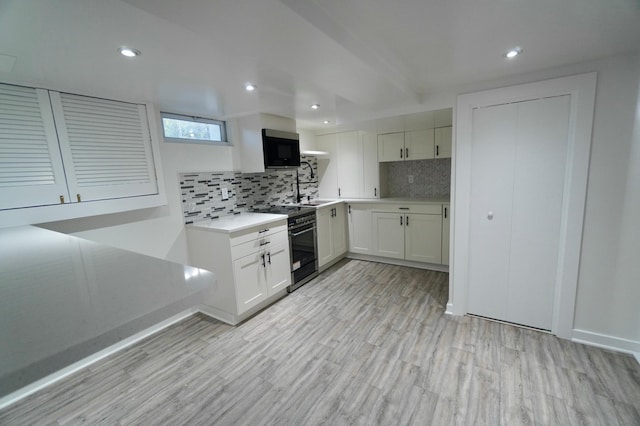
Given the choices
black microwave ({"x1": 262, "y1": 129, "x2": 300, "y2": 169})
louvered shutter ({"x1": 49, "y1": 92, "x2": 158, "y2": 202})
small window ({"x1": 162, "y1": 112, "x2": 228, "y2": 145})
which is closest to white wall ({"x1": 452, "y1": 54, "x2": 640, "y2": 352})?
black microwave ({"x1": 262, "y1": 129, "x2": 300, "y2": 169})

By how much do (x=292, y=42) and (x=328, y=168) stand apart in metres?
3.24

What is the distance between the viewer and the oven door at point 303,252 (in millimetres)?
3297

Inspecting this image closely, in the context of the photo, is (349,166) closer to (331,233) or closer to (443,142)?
(331,233)

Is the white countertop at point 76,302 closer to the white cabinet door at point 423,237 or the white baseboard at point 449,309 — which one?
the white baseboard at point 449,309

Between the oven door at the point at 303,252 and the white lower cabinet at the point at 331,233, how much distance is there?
0.14 m

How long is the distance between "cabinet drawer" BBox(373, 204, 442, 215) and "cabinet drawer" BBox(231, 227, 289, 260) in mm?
1581

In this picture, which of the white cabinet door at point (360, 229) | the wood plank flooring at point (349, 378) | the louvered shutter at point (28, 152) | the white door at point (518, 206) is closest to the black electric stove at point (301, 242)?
the wood plank flooring at point (349, 378)

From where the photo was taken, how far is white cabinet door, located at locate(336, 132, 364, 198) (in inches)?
169

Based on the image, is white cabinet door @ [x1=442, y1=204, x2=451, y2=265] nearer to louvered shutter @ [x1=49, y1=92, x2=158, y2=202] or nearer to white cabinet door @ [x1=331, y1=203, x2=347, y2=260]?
white cabinet door @ [x1=331, y1=203, x2=347, y2=260]

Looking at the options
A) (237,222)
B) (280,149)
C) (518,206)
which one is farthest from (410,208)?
(237,222)

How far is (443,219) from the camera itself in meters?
3.56

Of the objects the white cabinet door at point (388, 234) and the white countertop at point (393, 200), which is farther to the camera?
the white cabinet door at point (388, 234)

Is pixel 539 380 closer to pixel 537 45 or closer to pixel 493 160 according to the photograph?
pixel 493 160

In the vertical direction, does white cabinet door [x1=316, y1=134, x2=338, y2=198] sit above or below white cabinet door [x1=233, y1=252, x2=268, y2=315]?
above
